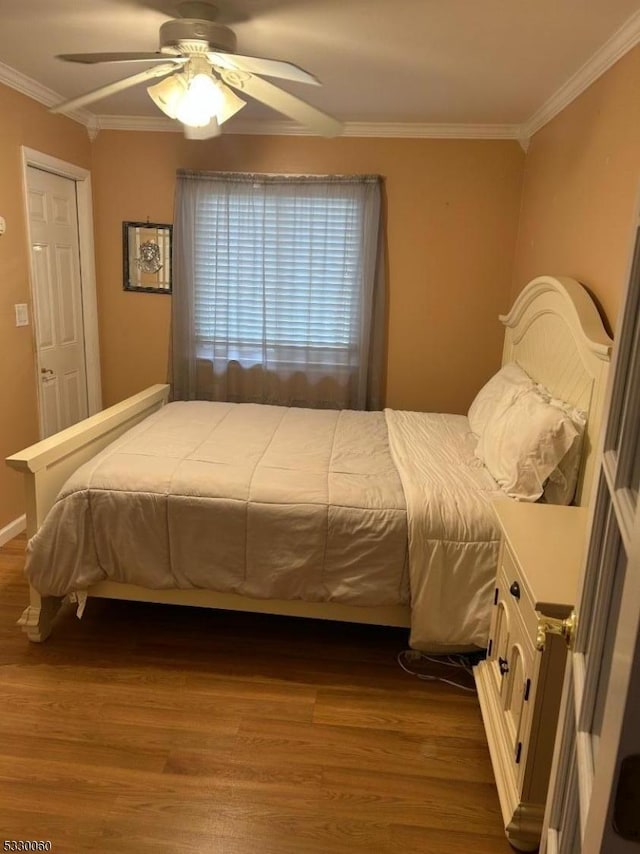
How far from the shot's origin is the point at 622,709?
63cm

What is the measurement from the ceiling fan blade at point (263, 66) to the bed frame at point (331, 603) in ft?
4.40

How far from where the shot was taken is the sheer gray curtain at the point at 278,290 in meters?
3.92

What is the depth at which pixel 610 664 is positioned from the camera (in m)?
0.83

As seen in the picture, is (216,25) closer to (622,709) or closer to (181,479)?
(181,479)

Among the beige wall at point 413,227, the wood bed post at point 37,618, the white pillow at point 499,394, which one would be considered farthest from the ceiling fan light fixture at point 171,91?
the wood bed post at point 37,618

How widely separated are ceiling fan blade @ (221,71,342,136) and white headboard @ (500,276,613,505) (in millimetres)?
1197

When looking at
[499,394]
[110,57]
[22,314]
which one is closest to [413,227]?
[499,394]

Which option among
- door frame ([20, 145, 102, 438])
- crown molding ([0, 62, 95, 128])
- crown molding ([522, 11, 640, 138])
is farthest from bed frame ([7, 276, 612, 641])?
crown molding ([0, 62, 95, 128])

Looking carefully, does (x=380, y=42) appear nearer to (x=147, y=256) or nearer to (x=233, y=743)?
(x=147, y=256)

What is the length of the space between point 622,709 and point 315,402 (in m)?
3.59

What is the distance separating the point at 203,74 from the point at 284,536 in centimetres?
172

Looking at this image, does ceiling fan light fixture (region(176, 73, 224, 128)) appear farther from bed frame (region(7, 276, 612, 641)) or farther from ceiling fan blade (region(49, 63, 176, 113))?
bed frame (region(7, 276, 612, 641))

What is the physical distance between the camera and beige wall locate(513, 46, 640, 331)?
2279 millimetres

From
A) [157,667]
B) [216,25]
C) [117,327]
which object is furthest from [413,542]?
[117,327]
